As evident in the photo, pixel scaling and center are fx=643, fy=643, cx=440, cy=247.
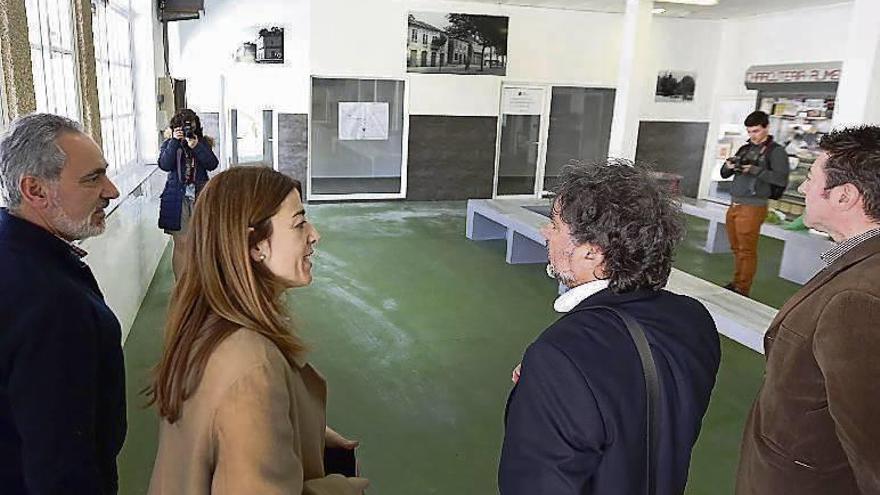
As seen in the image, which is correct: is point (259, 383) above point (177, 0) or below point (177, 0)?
below

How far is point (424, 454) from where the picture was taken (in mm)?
3016

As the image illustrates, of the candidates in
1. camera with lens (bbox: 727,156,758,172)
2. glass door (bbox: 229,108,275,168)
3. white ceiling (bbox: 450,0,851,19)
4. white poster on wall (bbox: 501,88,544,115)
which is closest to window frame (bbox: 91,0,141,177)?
glass door (bbox: 229,108,275,168)

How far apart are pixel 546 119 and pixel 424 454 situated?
8.21 metres

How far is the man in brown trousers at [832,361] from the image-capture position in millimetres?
1283

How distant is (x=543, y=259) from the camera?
667 centimetres

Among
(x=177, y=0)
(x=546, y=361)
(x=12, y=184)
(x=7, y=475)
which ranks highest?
(x=177, y=0)

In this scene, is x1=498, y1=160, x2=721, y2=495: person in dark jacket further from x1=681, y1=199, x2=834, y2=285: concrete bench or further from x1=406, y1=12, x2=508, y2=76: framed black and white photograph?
x1=406, y1=12, x2=508, y2=76: framed black and white photograph

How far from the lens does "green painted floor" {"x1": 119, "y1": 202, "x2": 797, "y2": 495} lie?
2.96m

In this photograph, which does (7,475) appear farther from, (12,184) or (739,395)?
(739,395)

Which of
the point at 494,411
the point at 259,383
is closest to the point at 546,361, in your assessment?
the point at 259,383

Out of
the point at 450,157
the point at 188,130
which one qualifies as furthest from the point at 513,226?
the point at 450,157

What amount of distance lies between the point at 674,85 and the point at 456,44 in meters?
3.75

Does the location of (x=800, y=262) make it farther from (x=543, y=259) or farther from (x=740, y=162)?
(x=543, y=259)

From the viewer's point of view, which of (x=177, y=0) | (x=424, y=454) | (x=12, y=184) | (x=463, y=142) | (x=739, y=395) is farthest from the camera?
(x=463, y=142)
